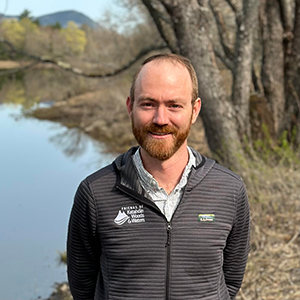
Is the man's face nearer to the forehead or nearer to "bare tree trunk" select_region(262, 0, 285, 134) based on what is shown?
the forehead

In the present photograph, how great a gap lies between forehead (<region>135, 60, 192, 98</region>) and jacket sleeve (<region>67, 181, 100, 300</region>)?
53 centimetres

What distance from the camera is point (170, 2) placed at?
5438 mm

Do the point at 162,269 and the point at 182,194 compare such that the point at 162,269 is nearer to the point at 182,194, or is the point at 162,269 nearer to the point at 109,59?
the point at 182,194

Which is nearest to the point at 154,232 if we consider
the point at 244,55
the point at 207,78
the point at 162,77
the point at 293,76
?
the point at 162,77

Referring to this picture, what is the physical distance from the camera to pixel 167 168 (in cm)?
198

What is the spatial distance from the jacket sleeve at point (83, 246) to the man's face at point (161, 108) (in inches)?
14.8

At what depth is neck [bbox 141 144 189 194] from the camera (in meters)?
1.98

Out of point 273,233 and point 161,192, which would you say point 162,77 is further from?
point 273,233

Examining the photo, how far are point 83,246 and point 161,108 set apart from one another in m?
0.77

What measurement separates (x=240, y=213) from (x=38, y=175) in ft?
34.4

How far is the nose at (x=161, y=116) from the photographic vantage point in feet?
6.10

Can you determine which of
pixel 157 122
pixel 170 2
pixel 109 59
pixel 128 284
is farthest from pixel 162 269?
pixel 109 59

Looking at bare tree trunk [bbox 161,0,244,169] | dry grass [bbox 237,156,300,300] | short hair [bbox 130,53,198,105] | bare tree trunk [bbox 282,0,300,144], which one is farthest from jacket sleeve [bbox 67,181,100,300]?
bare tree trunk [bbox 282,0,300,144]

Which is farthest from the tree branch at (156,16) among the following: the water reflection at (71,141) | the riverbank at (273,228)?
the water reflection at (71,141)
